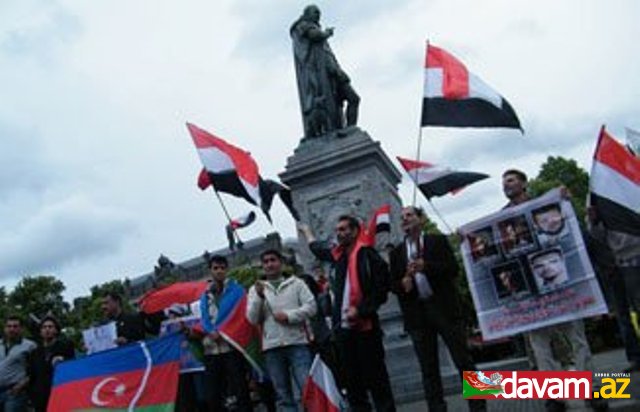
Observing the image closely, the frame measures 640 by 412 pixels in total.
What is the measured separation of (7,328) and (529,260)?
654cm

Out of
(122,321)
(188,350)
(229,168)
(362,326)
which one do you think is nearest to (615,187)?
(362,326)

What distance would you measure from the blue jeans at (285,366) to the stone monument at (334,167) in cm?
324

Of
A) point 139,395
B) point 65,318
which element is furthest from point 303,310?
point 65,318

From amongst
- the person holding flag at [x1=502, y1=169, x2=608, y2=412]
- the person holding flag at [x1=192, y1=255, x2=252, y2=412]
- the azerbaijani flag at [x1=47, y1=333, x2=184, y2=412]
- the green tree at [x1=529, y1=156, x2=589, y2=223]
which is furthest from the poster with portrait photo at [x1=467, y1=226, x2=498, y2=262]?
the green tree at [x1=529, y1=156, x2=589, y2=223]

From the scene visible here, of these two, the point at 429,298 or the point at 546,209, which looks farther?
the point at 429,298

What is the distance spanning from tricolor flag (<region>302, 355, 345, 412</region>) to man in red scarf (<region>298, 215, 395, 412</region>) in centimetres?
16

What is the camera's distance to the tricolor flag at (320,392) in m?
6.90

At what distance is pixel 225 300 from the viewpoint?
8.08 m

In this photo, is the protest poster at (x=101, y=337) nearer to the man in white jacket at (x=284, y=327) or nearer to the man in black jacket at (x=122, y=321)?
the man in black jacket at (x=122, y=321)

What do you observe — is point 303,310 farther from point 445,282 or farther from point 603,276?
point 603,276

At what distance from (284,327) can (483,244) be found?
2.07 metres

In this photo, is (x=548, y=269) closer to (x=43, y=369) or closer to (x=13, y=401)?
(x=43, y=369)

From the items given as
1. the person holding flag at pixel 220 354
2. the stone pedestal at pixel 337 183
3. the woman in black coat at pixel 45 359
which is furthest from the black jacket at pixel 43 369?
the stone pedestal at pixel 337 183

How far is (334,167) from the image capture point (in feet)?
41.1
